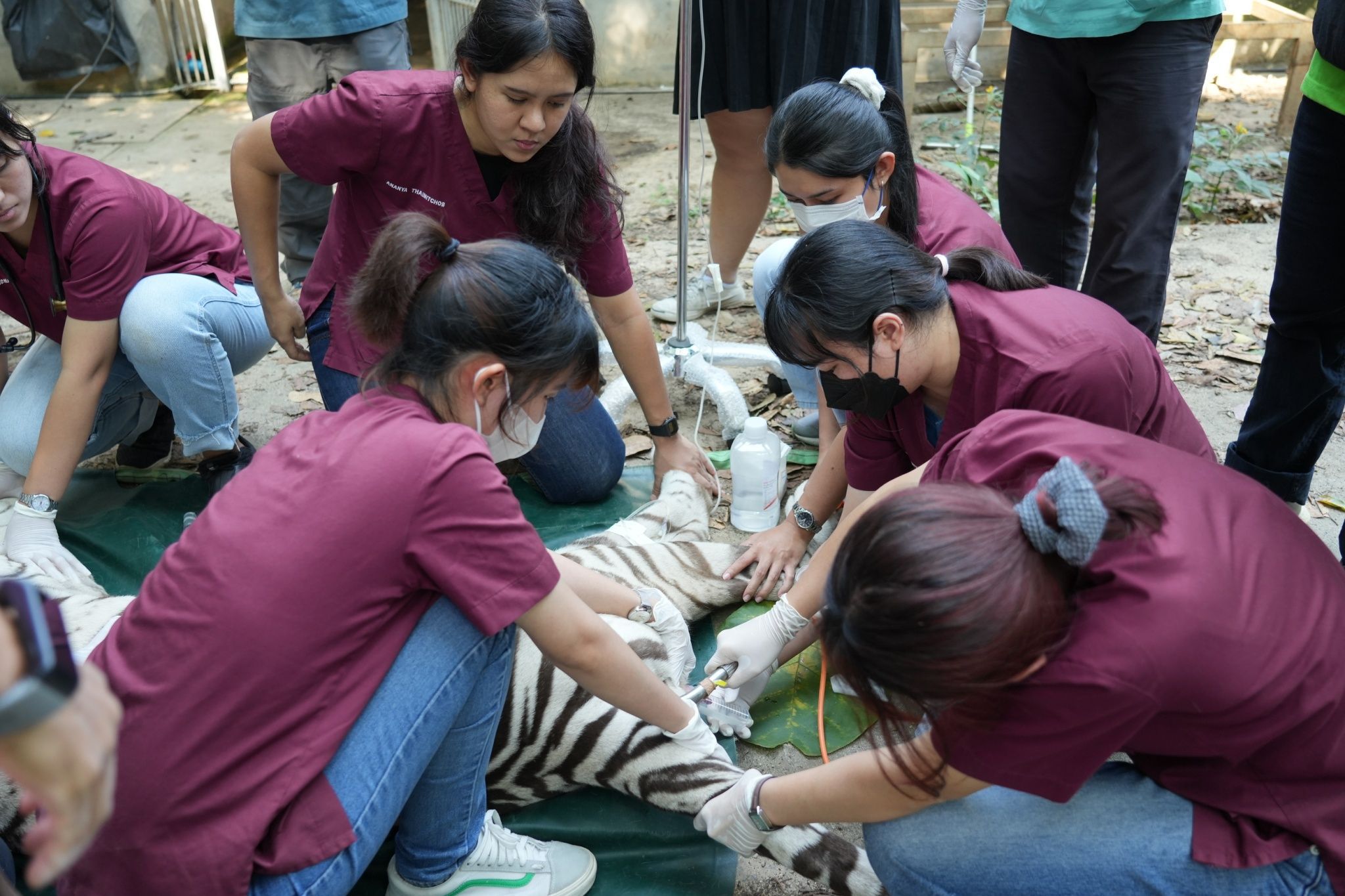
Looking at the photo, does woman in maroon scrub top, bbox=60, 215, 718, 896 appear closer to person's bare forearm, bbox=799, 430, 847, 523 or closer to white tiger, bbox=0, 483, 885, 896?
white tiger, bbox=0, 483, 885, 896

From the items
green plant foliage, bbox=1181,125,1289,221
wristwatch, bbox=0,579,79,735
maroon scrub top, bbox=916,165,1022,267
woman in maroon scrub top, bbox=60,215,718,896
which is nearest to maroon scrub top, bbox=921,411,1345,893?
woman in maroon scrub top, bbox=60,215,718,896

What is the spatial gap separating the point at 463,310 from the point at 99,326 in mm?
1561

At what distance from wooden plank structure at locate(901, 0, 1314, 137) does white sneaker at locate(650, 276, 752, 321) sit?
1727 millimetres

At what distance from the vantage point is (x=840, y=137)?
7.60 ft

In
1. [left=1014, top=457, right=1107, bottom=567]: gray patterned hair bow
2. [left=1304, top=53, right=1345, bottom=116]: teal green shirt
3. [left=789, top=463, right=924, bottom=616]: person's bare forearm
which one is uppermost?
[left=1304, top=53, right=1345, bottom=116]: teal green shirt

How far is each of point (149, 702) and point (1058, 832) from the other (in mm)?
1277

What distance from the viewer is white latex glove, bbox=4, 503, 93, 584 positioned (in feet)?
8.23

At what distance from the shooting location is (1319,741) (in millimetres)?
1419

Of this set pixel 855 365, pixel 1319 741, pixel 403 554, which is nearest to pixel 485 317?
pixel 403 554

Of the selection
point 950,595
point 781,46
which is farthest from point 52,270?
point 950,595

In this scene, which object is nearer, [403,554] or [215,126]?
[403,554]

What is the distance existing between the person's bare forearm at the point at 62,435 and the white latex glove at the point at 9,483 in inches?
12.6

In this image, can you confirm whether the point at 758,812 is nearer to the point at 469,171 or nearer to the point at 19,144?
the point at 469,171

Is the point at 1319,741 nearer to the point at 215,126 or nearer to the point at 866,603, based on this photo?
the point at 866,603
